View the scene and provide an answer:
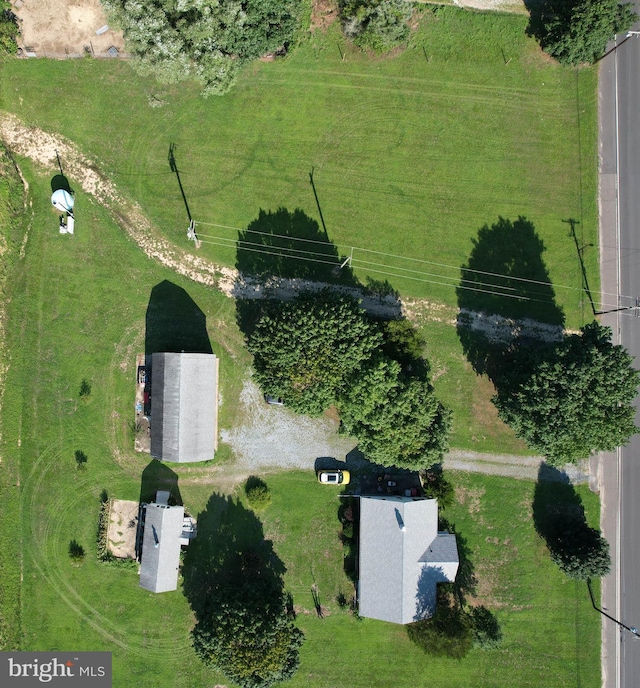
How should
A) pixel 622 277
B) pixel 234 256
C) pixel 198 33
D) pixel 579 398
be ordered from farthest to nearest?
pixel 622 277
pixel 234 256
pixel 579 398
pixel 198 33

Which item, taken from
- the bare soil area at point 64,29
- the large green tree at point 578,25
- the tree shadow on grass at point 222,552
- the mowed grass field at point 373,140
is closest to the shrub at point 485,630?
the tree shadow on grass at point 222,552

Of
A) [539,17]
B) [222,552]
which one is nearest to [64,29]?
[539,17]

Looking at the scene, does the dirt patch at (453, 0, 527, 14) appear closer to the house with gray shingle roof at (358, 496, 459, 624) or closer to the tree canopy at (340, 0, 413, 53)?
the tree canopy at (340, 0, 413, 53)

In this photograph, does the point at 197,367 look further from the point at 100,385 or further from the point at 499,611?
the point at 499,611

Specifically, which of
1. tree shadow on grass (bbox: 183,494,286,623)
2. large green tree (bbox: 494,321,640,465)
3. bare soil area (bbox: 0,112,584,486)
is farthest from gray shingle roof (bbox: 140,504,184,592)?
large green tree (bbox: 494,321,640,465)

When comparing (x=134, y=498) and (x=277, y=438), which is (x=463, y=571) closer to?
(x=277, y=438)
